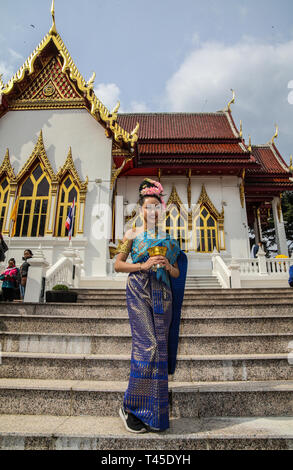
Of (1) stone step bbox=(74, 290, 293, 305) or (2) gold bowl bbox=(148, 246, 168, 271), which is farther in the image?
(1) stone step bbox=(74, 290, 293, 305)

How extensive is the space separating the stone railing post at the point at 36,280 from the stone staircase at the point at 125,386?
1.72 meters

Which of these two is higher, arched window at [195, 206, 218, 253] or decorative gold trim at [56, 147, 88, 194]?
decorative gold trim at [56, 147, 88, 194]

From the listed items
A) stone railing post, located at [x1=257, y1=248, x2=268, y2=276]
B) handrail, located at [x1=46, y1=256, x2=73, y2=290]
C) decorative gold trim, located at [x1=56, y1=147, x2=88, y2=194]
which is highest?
decorative gold trim, located at [x1=56, y1=147, x2=88, y2=194]

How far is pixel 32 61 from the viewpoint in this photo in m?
10.4

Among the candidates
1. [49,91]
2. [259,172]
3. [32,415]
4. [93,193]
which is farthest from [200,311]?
[259,172]

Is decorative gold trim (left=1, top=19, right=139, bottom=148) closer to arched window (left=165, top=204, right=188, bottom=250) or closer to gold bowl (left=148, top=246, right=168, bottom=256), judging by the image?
arched window (left=165, top=204, right=188, bottom=250)

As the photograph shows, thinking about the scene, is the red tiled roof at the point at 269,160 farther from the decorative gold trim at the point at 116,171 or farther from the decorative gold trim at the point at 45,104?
the decorative gold trim at the point at 45,104

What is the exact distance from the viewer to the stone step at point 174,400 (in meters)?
2.47

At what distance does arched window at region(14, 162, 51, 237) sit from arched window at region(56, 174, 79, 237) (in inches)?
16.5

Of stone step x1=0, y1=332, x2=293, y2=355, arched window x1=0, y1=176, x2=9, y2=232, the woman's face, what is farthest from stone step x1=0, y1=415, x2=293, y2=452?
arched window x1=0, y1=176, x2=9, y2=232

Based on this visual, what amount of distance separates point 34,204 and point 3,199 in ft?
3.55

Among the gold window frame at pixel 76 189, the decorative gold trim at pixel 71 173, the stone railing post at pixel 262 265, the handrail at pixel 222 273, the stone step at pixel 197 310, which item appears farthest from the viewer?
the decorative gold trim at pixel 71 173

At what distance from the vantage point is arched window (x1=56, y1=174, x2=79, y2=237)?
9617 millimetres

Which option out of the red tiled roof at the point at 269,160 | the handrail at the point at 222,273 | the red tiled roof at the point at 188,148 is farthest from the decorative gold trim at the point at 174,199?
the red tiled roof at the point at 269,160
